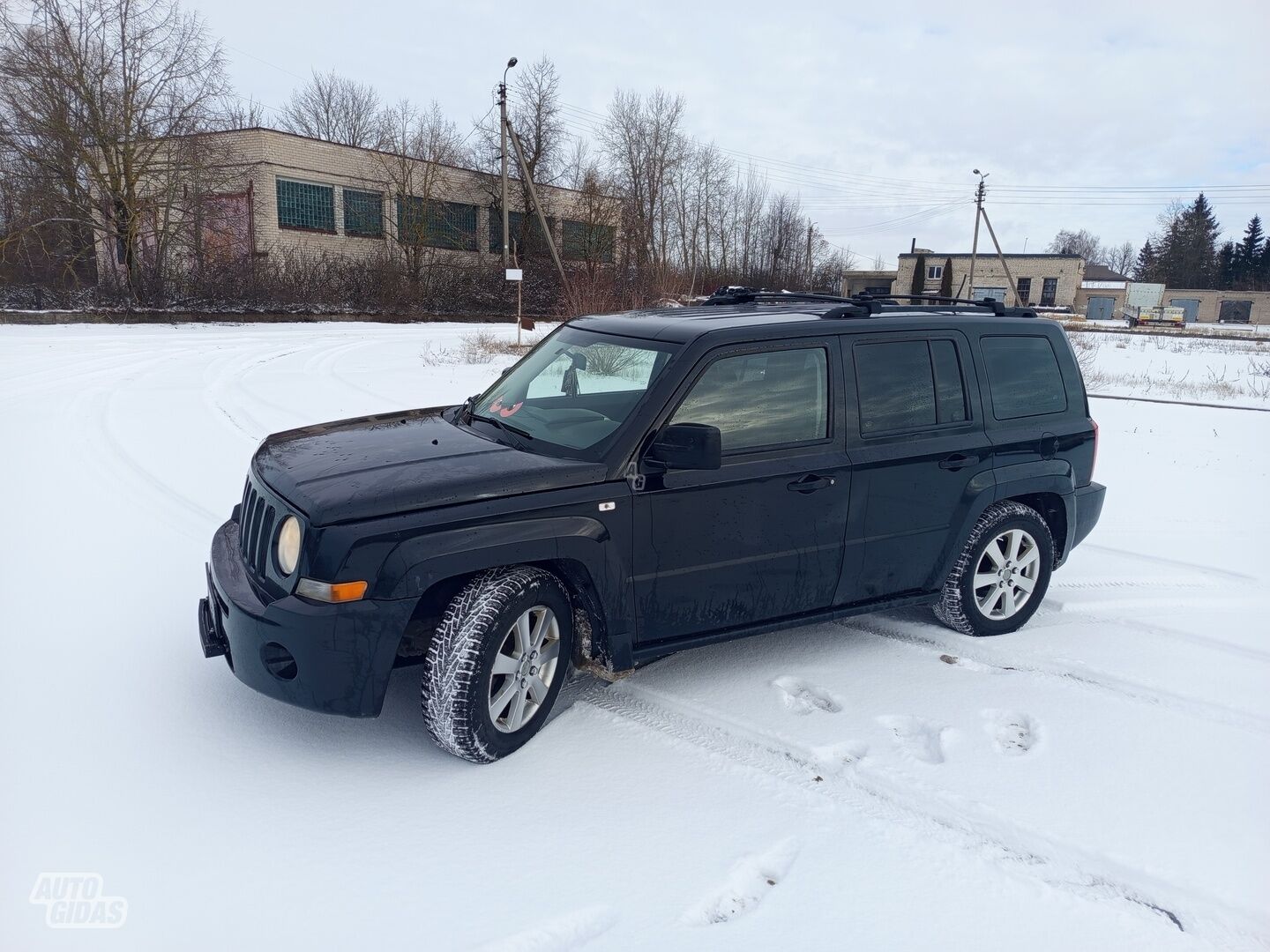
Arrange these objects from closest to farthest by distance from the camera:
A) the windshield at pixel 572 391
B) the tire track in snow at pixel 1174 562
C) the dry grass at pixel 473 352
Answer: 1. the windshield at pixel 572 391
2. the tire track in snow at pixel 1174 562
3. the dry grass at pixel 473 352

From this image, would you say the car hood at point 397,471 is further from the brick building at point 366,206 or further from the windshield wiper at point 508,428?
the brick building at point 366,206

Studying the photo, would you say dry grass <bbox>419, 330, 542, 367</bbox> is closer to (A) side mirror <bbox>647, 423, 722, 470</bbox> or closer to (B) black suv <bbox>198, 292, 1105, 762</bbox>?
(B) black suv <bbox>198, 292, 1105, 762</bbox>

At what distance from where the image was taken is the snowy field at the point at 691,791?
263 centimetres

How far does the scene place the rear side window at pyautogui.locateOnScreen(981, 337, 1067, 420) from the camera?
4816 millimetres

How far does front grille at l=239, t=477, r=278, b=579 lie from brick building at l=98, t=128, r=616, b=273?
33015 millimetres

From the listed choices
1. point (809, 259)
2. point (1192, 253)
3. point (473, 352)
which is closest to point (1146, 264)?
point (1192, 253)

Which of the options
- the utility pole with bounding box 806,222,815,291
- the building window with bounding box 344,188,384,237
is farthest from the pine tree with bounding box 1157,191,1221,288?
the building window with bounding box 344,188,384,237

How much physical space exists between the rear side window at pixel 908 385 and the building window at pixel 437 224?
142 feet

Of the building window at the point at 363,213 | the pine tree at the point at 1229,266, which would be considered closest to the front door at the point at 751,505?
the building window at the point at 363,213

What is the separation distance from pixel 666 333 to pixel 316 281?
3405 centimetres

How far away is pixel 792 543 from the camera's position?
159 inches

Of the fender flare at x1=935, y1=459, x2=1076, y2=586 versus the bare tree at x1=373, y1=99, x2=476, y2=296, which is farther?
the bare tree at x1=373, y1=99, x2=476, y2=296

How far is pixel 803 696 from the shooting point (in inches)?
160

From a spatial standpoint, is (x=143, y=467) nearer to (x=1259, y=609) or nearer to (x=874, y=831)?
(x=874, y=831)
